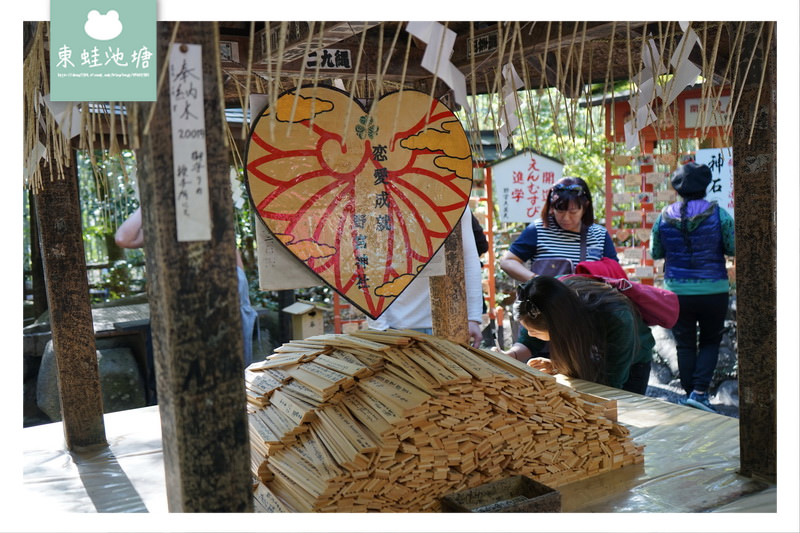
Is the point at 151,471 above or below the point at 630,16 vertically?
below

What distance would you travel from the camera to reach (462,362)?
2.89 metres

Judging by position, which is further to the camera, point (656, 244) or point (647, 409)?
point (656, 244)

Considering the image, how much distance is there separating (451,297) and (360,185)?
1128 millimetres

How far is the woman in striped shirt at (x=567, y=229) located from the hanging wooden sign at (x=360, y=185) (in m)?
1.49

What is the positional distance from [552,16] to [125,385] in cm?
556

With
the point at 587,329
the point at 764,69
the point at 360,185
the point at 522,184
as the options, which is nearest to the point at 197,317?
the point at 360,185

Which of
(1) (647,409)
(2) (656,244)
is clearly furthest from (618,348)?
(2) (656,244)

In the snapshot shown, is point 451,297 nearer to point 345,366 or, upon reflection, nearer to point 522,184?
point 345,366

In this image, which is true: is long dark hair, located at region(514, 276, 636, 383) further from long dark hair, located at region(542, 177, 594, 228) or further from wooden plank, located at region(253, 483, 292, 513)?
wooden plank, located at region(253, 483, 292, 513)

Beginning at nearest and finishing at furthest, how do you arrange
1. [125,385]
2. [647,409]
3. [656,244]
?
[647,409], [656,244], [125,385]

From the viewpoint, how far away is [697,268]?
5.11m

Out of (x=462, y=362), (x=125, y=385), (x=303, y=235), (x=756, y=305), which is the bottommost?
(x=125, y=385)

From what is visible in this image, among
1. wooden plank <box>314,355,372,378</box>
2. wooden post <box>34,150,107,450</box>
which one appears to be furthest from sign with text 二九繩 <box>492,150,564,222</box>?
wooden post <box>34,150,107,450</box>

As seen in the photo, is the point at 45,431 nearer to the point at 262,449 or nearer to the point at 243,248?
the point at 262,449
